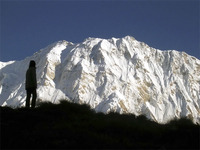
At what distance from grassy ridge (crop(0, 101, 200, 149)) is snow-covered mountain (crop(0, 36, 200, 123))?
14104 cm

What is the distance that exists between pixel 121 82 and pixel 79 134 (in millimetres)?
165305

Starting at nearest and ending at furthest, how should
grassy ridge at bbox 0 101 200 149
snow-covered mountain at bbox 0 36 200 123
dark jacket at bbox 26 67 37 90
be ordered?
1. grassy ridge at bbox 0 101 200 149
2. dark jacket at bbox 26 67 37 90
3. snow-covered mountain at bbox 0 36 200 123

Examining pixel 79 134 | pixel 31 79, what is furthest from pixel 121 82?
pixel 79 134

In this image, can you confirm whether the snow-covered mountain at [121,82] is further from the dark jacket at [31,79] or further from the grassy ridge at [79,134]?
the grassy ridge at [79,134]

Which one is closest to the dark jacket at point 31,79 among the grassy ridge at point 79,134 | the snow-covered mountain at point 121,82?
the grassy ridge at point 79,134

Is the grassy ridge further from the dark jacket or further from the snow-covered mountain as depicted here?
the snow-covered mountain

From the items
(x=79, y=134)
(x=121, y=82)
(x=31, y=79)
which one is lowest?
(x=79, y=134)

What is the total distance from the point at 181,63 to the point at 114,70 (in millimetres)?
38826

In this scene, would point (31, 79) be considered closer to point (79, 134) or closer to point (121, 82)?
point (79, 134)

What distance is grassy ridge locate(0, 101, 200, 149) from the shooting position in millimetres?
9234

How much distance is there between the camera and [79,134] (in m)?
9.92

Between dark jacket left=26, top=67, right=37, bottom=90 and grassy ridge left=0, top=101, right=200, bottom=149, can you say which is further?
dark jacket left=26, top=67, right=37, bottom=90

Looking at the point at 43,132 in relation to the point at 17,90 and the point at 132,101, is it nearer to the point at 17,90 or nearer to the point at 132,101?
the point at 132,101

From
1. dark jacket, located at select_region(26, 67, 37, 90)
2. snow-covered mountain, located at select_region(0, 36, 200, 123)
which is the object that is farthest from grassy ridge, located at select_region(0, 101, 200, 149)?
snow-covered mountain, located at select_region(0, 36, 200, 123)
